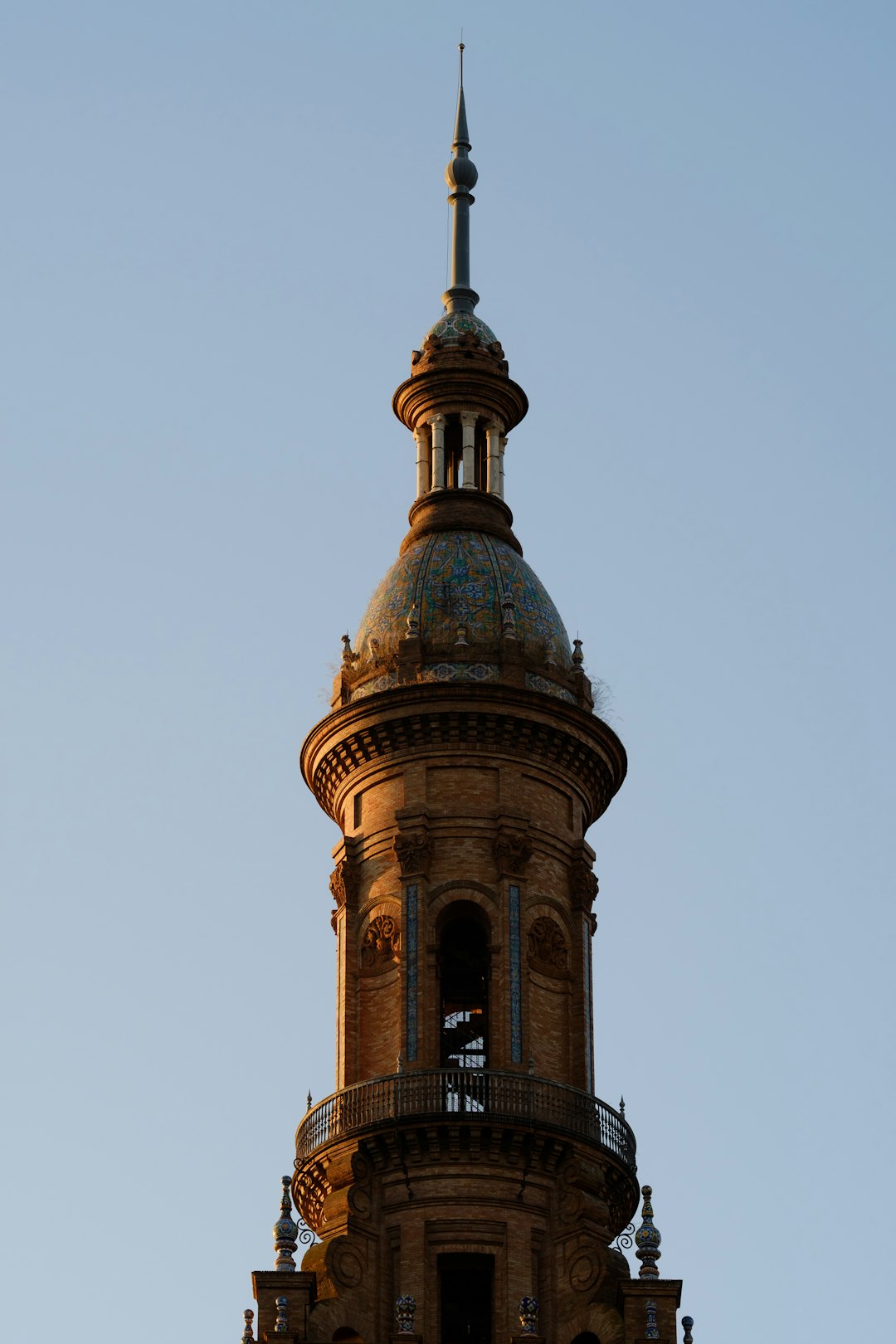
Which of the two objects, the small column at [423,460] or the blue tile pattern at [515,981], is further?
the small column at [423,460]

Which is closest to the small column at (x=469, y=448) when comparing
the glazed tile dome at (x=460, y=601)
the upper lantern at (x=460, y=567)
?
the upper lantern at (x=460, y=567)

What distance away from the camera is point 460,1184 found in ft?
193

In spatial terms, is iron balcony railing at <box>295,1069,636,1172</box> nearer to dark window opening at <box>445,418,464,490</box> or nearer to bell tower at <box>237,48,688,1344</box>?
bell tower at <box>237,48,688,1344</box>

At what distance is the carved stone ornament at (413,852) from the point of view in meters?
61.6

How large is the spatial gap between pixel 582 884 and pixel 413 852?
361 cm

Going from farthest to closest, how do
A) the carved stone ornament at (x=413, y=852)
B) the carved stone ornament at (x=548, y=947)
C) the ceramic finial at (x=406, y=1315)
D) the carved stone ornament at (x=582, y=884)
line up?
the carved stone ornament at (x=582, y=884)
the carved stone ornament at (x=548, y=947)
the carved stone ornament at (x=413, y=852)
the ceramic finial at (x=406, y=1315)

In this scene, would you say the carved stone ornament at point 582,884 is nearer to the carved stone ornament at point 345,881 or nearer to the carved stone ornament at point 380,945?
the carved stone ornament at point 380,945

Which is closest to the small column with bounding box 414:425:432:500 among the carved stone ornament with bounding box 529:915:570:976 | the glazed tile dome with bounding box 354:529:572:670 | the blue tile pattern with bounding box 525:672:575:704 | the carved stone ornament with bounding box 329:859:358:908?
the glazed tile dome with bounding box 354:529:572:670

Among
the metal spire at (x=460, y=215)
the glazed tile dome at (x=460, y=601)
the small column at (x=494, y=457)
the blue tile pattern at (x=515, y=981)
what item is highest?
the metal spire at (x=460, y=215)

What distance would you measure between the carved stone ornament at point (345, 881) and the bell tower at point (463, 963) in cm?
5

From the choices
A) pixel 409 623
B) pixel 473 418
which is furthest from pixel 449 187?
pixel 409 623

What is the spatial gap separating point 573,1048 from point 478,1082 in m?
2.68

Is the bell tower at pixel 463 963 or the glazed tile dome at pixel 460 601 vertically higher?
the glazed tile dome at pixel 460 601

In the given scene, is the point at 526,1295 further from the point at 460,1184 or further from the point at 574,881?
the point at 574,881
